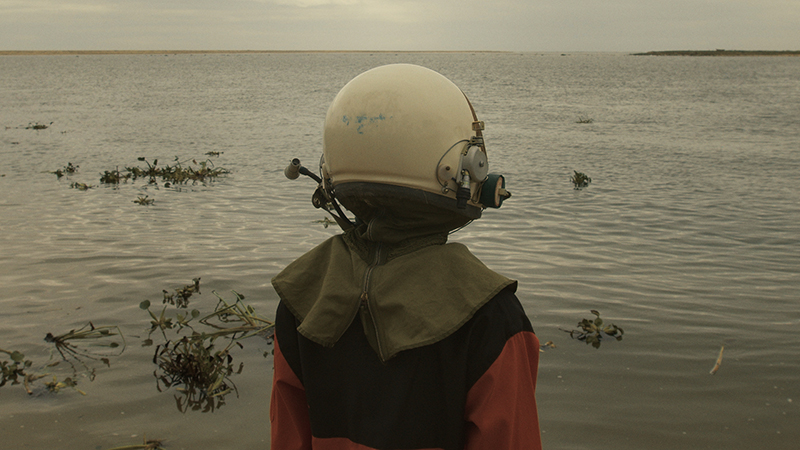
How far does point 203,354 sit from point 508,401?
3895mm

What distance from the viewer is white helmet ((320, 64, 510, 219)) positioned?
5.23 ft

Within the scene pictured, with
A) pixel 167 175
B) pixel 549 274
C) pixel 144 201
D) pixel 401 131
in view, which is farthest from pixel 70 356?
pixel 167 175

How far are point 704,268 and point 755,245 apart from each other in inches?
66.8

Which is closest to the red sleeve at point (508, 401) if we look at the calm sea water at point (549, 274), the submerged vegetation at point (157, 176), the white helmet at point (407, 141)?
the white helmet at point (407, 141)

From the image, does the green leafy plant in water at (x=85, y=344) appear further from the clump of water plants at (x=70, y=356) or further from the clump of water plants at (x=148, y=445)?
the clump of water plants at (x=148, y=445)

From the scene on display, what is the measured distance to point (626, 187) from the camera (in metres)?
12.9

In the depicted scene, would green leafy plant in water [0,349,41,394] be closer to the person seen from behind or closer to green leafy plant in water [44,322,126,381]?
green leafy plant in water [44,322,126,381]

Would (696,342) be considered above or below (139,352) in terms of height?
above

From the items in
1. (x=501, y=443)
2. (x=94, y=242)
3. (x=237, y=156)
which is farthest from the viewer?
(x=237, y=156)

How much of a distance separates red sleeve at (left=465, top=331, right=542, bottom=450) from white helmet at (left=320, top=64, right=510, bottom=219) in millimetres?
392

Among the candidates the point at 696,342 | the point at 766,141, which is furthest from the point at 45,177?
the point at 766,141

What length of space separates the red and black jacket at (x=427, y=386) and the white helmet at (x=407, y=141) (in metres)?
0.32

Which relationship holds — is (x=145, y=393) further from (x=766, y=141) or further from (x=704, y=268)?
(x=766, y=141)

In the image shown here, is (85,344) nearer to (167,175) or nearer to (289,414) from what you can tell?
(289,414)
